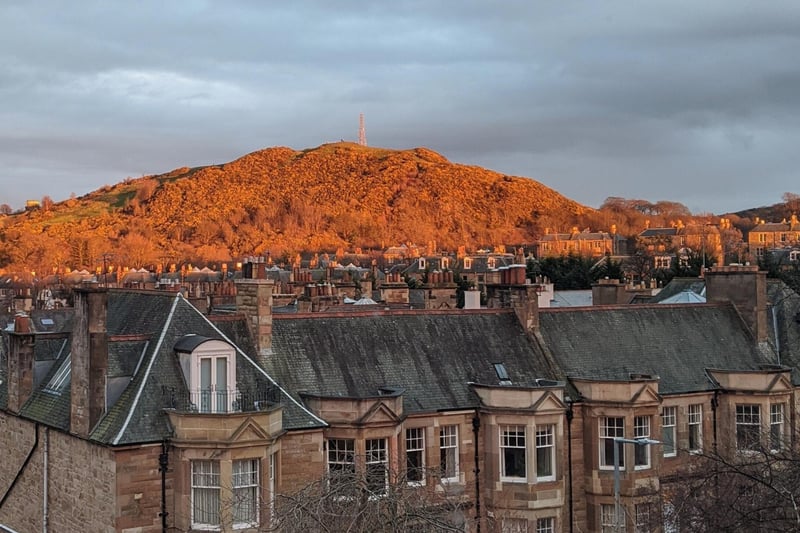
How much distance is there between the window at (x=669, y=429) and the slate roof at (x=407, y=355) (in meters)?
3.86

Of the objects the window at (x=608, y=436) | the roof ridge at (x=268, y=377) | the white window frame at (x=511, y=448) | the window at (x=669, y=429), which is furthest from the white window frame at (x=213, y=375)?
the window at (x=669, y=429)

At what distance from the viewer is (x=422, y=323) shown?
97.3 feet

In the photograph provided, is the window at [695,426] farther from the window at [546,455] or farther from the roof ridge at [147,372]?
the roof ridge at [147,372]

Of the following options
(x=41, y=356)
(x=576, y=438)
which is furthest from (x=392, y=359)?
(x=41, y=356)

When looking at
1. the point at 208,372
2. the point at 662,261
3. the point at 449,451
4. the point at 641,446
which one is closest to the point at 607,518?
the point at 641,446

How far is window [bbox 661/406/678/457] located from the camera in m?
29.9

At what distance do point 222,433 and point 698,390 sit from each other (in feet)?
51.7

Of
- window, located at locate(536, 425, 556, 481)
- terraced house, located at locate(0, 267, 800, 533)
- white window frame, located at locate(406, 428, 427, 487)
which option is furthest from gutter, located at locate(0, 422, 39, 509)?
window, located at locate(536, 425, 556, 481)

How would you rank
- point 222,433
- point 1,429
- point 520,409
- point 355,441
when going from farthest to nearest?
point 1,429
point 520,409
point 355,441
point 222,433

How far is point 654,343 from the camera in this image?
32.2m

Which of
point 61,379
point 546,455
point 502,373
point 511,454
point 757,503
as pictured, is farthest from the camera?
point 502,373

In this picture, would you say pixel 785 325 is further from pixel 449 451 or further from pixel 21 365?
pixel 21 365

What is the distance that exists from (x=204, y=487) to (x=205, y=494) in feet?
0.72

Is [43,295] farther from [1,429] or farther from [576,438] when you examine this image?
[576,438]
